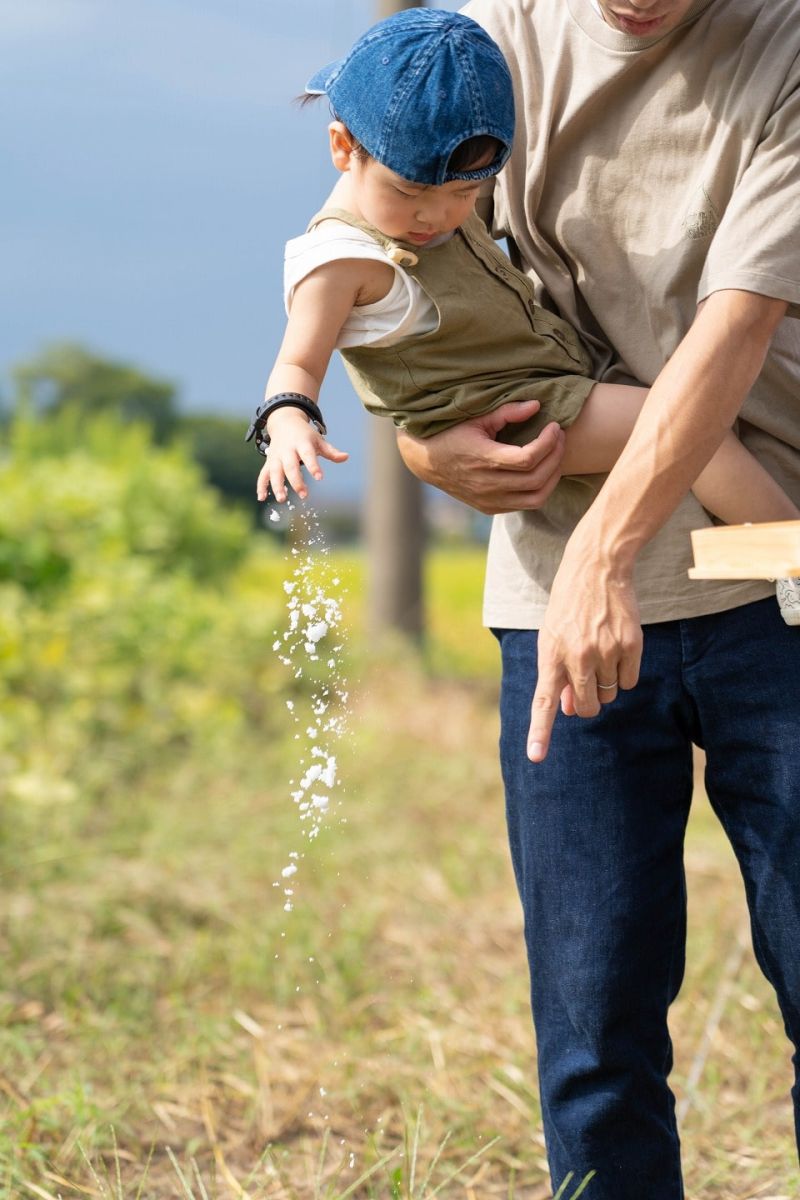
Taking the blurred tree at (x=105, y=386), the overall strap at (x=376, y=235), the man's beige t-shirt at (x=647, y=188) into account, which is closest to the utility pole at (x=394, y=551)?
the blurred tree at (x=105, y=386)

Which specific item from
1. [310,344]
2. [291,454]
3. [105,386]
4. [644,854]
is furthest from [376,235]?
[105,386]

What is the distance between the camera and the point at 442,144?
1.68 meters

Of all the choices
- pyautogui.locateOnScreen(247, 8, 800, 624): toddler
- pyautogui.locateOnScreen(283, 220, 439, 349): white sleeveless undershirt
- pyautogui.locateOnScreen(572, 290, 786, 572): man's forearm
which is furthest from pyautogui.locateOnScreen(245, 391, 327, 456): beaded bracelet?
pyautogui.locateOnScreen(572, 290, 786, 572): man's forearm

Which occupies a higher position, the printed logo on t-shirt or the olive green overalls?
the printed logo on t-shirt

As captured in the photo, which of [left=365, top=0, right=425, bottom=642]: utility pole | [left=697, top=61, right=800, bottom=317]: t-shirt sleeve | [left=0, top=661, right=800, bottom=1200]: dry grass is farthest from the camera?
[left=365, top=0, right=425, bottom=642]: utility pole

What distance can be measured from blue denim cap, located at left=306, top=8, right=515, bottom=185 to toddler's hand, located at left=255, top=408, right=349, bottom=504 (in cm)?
32

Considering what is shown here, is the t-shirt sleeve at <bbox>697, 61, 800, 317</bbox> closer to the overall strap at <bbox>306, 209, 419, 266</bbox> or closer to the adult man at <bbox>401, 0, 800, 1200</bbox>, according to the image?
the adult man at <bbox>401, 0, 800, 1200</bbox>

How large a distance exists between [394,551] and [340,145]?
18.4ft

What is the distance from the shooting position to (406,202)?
1.75m

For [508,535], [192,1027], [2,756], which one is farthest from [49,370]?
[508,535]

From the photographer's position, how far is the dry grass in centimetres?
263

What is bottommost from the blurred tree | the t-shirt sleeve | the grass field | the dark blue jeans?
the blurred tree

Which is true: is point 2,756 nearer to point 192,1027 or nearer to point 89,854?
point 89,854

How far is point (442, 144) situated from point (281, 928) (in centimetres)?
266
